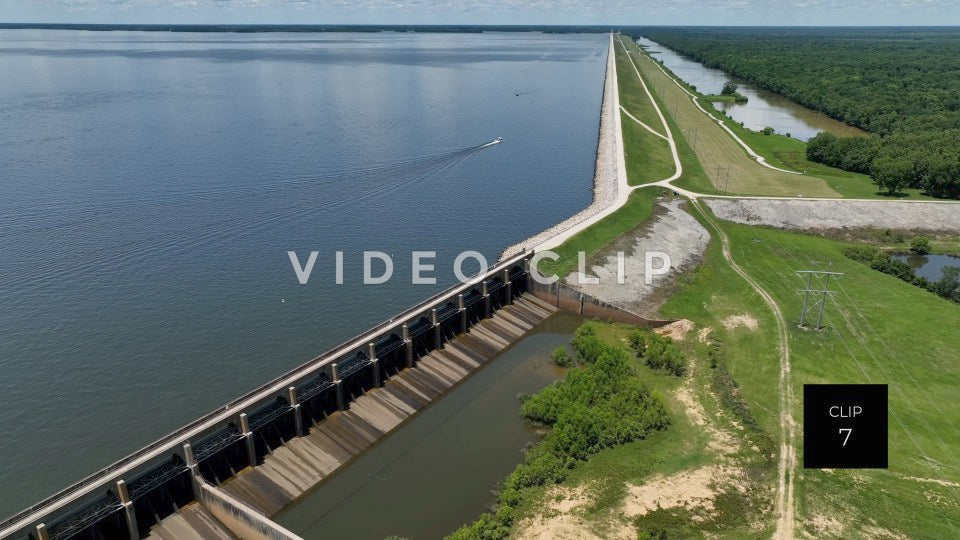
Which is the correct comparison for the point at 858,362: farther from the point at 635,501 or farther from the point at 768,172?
the point at 768,172

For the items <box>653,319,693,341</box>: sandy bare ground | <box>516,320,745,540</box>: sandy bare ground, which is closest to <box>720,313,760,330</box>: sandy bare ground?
<box>653,319,693,341</box>: sandy bare ground

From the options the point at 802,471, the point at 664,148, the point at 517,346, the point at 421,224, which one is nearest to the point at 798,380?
the point at 802,471

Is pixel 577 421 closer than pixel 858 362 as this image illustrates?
Yes

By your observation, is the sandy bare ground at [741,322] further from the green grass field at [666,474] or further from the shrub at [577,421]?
the shrub at [577,421]

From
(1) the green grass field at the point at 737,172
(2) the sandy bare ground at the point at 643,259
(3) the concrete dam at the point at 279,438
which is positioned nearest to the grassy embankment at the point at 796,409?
(2) the sandy bare ground at the point at 643,259

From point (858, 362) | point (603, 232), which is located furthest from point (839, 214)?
point (858, 362)

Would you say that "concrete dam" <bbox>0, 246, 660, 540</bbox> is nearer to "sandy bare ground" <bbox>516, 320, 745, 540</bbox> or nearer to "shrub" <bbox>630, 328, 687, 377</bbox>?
"shrub" <bbox>630, 328, 687, 377</bbox>
